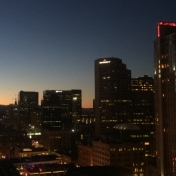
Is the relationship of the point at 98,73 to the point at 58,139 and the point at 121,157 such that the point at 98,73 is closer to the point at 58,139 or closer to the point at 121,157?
the point at 58,139

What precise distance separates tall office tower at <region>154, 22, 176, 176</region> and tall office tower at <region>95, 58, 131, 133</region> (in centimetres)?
7511

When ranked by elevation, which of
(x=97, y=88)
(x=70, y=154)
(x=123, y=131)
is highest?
(x=97, y=88)

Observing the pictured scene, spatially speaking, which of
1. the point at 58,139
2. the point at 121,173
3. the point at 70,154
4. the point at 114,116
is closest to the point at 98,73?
the point at 114,116

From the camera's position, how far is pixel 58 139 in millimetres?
170750

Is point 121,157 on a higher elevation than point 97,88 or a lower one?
lower

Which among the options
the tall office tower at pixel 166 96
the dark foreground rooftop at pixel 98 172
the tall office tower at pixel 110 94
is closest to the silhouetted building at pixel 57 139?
the tall office tower at pixel 110 94

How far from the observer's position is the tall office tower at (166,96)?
8894 cm

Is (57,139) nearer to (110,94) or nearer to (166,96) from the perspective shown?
(110,94)

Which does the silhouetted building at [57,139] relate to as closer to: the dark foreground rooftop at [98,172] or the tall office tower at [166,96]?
the tall office tower at [166,96]

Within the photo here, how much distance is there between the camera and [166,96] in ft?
301

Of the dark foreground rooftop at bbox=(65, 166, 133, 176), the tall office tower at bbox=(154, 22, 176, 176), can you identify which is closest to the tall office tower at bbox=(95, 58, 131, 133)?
the tall office tower at bbox=(154, 22, 176, 176)

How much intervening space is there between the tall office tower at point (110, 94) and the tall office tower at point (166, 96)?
75109 mm

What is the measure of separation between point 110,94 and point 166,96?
79.8 m

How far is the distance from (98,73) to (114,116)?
79.7 feet
